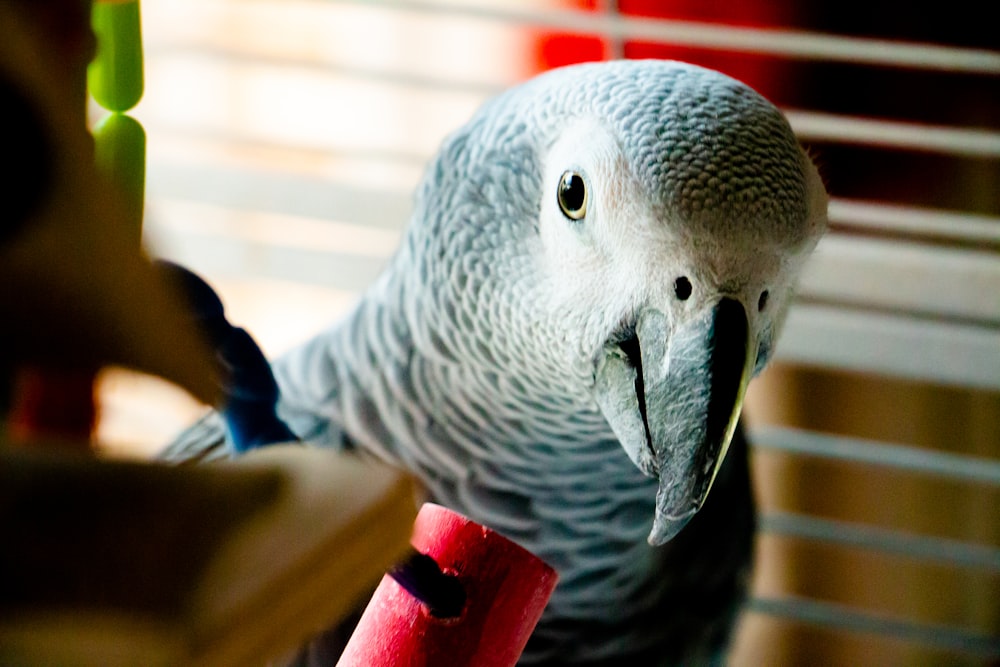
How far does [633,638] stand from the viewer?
0.77m

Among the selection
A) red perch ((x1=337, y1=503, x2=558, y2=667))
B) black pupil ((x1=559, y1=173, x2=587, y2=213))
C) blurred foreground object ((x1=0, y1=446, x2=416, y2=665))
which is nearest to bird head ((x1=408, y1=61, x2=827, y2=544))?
black pupil ((x1=559, y1=173, x2=587, y2=213))

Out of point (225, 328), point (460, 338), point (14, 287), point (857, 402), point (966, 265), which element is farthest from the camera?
point (857, 402)

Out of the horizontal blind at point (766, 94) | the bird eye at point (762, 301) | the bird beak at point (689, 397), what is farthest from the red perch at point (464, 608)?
the horizontal blind at point (766, 94)

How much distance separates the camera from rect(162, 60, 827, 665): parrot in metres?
0.49

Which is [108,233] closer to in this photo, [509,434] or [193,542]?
[193,542]

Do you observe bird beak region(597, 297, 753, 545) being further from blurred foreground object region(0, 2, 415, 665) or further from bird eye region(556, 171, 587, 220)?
blurred foreground object region(0, 2, 415, 665)

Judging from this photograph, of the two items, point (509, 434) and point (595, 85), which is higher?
point (595, 85)

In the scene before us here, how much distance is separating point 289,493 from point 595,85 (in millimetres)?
433

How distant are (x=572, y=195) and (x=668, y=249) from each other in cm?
9

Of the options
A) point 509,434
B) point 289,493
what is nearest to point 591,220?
point 509,434

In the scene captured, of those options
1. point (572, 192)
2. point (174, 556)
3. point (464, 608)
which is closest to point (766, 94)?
point (572, 192)

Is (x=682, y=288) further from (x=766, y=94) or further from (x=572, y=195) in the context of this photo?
(x=766, y=94)

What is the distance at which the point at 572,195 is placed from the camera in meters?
0.56

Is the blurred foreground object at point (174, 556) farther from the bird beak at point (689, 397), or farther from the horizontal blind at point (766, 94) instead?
the horizontal blind at point (766, 94)
